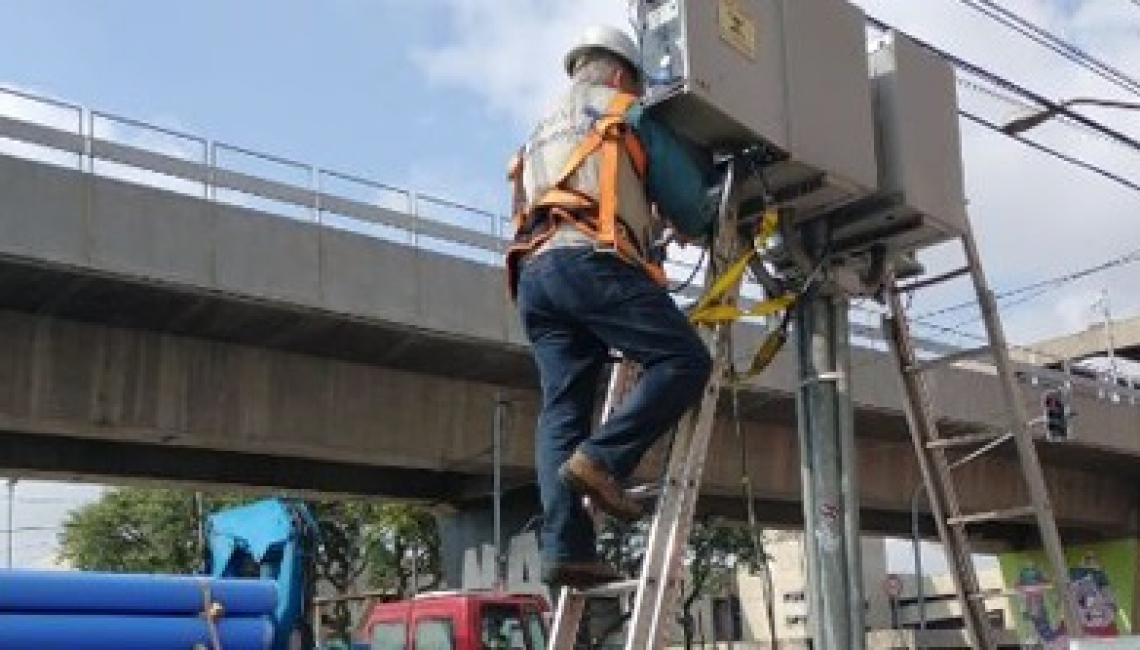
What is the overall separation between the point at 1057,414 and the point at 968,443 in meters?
10.5

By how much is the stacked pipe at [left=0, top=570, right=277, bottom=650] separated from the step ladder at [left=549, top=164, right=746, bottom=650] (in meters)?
5.87

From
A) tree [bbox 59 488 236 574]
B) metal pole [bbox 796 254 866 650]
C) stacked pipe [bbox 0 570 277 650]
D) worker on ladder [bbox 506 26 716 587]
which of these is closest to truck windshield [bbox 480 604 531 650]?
stacked pipe [bbox 0 570 277 650]

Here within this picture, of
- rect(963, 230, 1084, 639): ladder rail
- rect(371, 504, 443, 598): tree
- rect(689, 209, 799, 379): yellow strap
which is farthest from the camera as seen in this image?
rect(371, 504, 443, 598): tree

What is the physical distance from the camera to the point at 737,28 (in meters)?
5.96

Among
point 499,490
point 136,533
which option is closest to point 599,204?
point 499,490

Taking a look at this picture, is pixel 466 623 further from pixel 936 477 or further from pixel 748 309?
pixel 748 309

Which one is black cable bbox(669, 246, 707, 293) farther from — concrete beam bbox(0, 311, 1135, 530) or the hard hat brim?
concrete beam bbox(0, 311, 1135, 530)

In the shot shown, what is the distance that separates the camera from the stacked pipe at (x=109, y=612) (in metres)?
9.87

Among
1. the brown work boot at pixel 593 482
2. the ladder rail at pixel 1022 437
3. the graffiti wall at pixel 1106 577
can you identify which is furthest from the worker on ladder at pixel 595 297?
the graffiti wall at pixel 1106 577

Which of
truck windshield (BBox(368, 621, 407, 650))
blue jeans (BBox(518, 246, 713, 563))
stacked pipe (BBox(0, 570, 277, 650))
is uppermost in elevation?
blue jeans (BBox(518, 246, 713, 563))

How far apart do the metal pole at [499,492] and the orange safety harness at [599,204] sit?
17.2m

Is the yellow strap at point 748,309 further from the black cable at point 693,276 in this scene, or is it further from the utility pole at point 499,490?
the utility pole at point 499,490

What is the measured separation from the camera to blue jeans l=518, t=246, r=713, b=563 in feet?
15.5

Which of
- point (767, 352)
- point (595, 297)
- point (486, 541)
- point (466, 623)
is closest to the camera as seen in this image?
point (595, 297)
